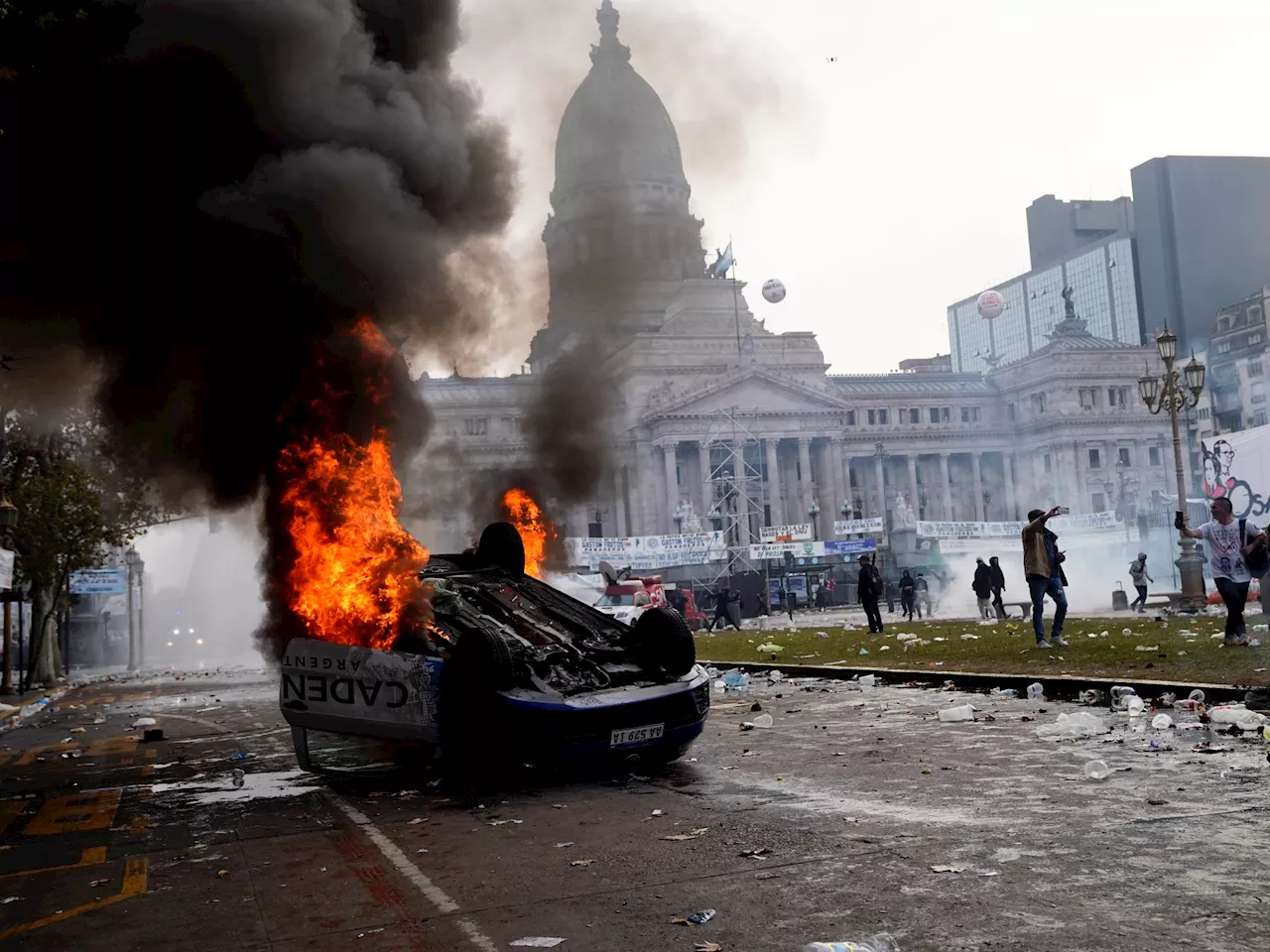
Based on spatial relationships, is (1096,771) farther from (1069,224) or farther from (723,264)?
(1069,224)

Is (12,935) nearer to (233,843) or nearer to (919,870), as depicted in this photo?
(233,843)

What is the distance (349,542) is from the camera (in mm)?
10648

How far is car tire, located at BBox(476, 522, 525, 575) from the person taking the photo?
37.8ft

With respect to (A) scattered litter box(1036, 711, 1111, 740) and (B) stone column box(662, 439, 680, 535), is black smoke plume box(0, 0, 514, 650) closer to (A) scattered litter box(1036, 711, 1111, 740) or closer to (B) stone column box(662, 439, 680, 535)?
(A) scattered litter box(1036, 711, 1111, 740)

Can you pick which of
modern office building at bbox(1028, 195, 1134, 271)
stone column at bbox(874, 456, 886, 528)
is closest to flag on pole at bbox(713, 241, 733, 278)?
stone column at bbox(874, 456, 886, 528)

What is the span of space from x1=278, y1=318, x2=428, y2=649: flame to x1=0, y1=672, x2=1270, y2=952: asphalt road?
138cm

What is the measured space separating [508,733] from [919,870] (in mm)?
3494

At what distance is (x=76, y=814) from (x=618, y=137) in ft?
213

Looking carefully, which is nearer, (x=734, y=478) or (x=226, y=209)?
(x=226, y=209)

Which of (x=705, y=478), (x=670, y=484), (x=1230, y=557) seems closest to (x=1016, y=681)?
(x=1230, y=557)

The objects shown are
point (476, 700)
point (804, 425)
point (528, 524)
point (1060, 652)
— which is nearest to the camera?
point (476, 700)

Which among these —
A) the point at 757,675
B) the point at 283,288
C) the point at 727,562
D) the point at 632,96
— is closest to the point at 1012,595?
the point at 727,562

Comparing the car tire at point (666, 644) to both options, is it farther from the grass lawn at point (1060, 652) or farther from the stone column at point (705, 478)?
the stone column at point (705, 478)

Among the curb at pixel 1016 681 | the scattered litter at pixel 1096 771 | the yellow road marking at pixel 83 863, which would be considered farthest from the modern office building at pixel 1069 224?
the yellow road marking at pixel 83 863
